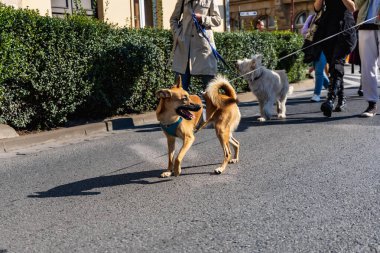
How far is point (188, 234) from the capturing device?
10.2ft

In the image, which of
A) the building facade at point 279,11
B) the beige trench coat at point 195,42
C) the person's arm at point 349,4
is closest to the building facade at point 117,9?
the beige trench coat at point 195,42

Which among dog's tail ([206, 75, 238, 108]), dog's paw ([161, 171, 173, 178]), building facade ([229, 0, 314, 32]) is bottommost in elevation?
dog's paw ([161, 171, 173, 178])

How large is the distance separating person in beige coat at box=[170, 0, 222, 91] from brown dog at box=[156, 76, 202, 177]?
293 centimetres

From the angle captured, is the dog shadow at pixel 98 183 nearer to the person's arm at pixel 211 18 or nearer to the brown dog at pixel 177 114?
the brown dog at pixel 177 114

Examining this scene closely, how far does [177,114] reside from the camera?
14.0 feet

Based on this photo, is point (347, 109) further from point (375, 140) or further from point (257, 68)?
point (375, 140)

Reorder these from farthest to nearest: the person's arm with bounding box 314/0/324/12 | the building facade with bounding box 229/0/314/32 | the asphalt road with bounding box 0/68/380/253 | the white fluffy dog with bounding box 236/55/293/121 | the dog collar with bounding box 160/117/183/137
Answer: the building facade with bounding box 229/0/314/32
the person's arm with bounding box 314/0/324/12
the white fluffy dog with bounding box 236/55/293/121
the dog collar with bounding box 160/117/183/137
the asphalt road with bounding box 0/68/380/253

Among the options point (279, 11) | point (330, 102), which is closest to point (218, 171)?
point (330, 102)

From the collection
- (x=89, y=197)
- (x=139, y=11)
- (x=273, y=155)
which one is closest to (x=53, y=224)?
(x=89, y=197)

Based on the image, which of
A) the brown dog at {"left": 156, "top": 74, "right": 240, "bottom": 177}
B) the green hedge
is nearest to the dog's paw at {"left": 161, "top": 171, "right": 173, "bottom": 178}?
the brown dog at {"left": 156, "top": 74, "right": 240, "bottom": 177}

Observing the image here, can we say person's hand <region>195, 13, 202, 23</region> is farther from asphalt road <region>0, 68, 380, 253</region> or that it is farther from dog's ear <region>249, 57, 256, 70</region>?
asphalt road <region>0, 68, 380, 253</region>

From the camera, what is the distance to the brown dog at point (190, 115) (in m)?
4.25

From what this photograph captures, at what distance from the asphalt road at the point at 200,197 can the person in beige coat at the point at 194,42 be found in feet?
4.75

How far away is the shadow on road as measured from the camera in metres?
4.21
